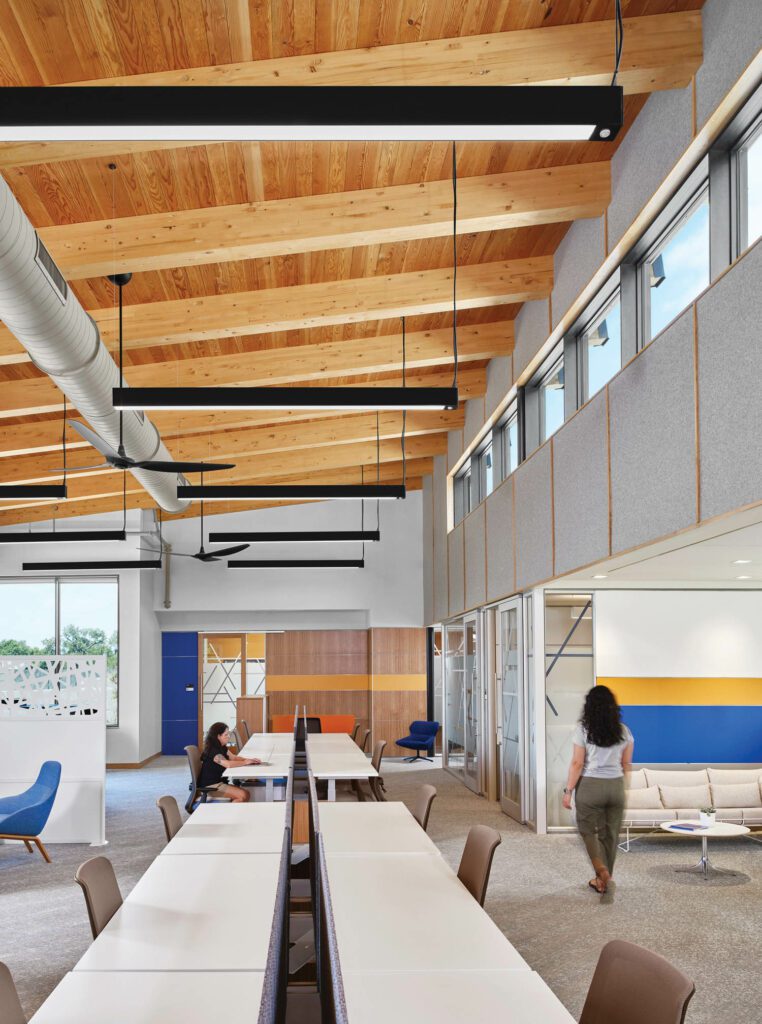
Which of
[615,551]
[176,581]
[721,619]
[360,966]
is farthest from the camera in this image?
[176,581]

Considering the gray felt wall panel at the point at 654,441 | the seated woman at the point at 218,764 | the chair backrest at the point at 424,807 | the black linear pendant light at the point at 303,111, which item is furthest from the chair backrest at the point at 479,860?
the seated woman at the point at 218,764

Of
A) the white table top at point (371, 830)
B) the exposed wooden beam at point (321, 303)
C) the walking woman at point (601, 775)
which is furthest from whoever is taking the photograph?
the exposed wooden beam at point (321, 303)

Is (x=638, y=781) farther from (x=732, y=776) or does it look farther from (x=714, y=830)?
(x=714, y=830)

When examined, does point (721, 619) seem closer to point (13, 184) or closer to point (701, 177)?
point (701, 177)

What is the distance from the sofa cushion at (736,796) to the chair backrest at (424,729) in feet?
24.8

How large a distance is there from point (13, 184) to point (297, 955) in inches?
180

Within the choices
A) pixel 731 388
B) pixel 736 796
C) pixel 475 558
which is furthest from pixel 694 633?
pixel 731 388

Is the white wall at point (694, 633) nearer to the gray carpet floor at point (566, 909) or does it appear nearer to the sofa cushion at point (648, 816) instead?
the sofa cushion at point (648, 816)

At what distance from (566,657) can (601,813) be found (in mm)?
2913

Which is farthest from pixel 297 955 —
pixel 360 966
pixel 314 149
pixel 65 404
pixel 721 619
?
pixel 721 619

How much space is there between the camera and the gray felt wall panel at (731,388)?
14.7 feet

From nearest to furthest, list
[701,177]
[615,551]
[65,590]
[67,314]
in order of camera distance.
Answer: [701,177], [67,314], [615,551], [65,590]

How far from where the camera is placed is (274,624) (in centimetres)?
1805

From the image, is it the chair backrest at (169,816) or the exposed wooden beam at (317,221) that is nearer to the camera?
the chair backrest at (169,816)
